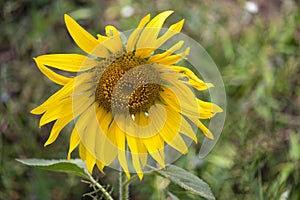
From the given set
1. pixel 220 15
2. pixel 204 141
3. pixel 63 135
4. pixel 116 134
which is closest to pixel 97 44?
pixel 116 134

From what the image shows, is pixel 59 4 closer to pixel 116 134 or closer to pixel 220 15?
pixel 220 15

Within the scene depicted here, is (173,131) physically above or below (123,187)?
above

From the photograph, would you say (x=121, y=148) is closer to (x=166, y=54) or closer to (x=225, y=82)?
(x=166, y=54)

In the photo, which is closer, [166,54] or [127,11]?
[166,54]

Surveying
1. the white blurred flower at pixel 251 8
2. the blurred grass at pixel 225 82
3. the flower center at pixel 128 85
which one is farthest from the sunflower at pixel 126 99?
the white blurred flower at pixel 251 8

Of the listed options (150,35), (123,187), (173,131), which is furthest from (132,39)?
(123,187)

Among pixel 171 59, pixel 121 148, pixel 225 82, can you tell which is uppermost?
pixel 171 59
